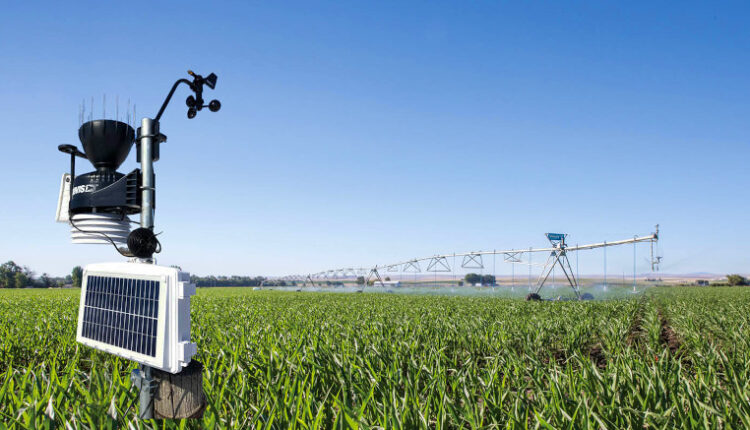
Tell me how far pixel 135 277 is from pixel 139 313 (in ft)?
0.73

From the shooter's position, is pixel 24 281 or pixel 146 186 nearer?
pixel 146 186

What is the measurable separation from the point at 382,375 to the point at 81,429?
2684 millimetres

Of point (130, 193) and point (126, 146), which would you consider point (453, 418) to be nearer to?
point (130, 193)

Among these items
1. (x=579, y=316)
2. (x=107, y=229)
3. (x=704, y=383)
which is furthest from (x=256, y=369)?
(x=579, y=316)

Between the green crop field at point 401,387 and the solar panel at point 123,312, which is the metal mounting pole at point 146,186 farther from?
the green crop field at point 401,387

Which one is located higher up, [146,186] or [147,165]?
[147,165]

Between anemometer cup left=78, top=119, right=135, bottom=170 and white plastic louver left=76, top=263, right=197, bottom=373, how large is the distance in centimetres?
90

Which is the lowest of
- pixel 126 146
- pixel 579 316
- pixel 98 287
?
pixel 579 316

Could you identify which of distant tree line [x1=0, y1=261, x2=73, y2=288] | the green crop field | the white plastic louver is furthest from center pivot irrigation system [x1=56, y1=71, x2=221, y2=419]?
distant tree line [x1=0, y1=261, x2=73, y2=288]

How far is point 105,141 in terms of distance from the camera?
3.24 meters

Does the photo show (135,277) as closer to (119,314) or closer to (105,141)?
(119,314)

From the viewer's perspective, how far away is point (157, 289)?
94.0 inches

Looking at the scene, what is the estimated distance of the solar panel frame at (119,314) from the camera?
234cm

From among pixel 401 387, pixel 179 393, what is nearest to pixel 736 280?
pixel 401 387
